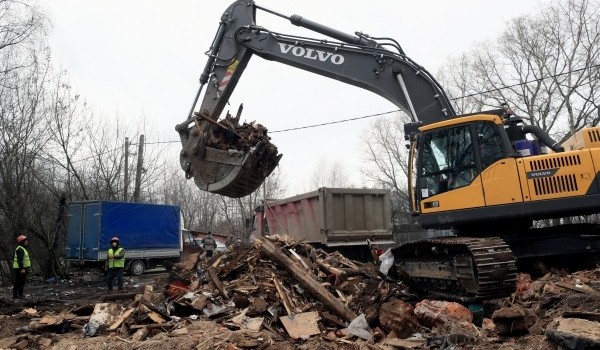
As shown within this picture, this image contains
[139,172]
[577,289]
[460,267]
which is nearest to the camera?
[577,289]

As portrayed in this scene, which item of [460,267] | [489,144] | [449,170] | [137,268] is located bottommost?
[460,267]

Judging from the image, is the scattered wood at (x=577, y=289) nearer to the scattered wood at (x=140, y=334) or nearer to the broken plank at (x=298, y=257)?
the broken plank at (x=298, y=257)

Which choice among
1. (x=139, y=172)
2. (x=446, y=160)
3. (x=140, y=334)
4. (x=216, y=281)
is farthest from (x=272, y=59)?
(x=139, y=172)

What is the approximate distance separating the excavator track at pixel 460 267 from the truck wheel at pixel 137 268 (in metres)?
14.0

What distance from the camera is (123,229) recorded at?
1902 cm

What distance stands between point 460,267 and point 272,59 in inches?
216

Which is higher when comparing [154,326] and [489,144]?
[489,144]

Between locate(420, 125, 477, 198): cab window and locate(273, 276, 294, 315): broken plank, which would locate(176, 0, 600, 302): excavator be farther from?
locate(273, 276, 294, 315): broken plank

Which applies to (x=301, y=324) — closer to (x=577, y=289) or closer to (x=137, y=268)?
(x=577, y=289)

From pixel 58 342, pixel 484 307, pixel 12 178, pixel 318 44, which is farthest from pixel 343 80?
pixel 12 178

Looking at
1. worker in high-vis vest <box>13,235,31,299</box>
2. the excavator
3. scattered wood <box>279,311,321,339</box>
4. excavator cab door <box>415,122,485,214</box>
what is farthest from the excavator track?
worker in high-vis vest <box>13,235,31,299</box>

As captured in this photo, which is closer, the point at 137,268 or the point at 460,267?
the point at 460,267

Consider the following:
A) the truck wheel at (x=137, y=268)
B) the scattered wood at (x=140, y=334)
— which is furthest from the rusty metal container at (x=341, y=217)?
the truck wheel at (x=137, y=268)

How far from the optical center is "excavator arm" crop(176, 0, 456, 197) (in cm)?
855
